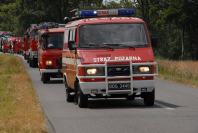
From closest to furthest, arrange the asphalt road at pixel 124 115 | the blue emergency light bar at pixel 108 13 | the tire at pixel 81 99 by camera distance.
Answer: the asphalt road at pixel 124 115 < the tire at pixel 81 99 < the blue emergency light bar at pixel 108 13

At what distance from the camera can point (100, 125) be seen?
13.9 meters

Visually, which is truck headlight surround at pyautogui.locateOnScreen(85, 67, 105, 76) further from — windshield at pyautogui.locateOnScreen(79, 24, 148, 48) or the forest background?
the forest background

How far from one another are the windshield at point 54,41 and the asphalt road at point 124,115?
8.69 m

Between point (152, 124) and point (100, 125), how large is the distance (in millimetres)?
1069

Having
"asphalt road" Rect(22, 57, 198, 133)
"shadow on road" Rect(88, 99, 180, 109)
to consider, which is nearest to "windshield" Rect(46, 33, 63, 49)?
"asphalt road" Rect(22, 57, 198, 133)

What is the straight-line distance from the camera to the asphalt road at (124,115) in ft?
43.7

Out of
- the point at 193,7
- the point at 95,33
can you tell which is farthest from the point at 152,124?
the point at 193,7

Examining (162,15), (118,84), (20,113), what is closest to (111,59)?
(118,84)

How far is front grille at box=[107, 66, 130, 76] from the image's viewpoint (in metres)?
17.4

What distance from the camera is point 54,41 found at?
31.3 meters

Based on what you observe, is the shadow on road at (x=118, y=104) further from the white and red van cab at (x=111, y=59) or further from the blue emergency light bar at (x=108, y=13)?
the blue emergency light bar at (x=108, y=13)

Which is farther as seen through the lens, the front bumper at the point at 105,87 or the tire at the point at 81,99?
the tire at the point at 81,99

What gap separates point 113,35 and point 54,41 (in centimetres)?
1322

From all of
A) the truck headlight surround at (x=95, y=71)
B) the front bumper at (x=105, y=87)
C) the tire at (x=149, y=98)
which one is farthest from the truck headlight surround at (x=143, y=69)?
the truck headlight surround at (x=95, y=71)
